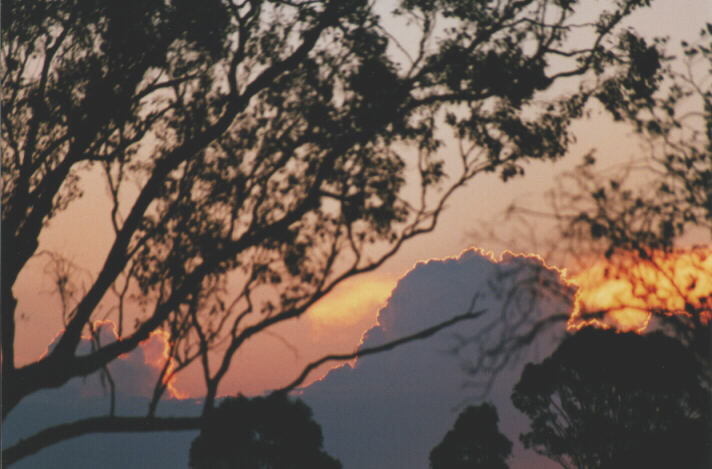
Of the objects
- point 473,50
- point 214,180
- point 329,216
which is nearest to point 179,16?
point 214,180

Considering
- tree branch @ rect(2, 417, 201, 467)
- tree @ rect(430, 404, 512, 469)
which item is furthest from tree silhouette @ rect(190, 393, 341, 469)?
tree branch @ rect(2, 417, 201, 467)

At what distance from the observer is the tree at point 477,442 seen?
4422 cm

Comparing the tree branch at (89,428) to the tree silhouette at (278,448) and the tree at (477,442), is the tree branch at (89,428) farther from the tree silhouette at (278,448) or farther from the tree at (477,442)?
the tree at (477,442)

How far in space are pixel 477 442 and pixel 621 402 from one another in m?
13.8

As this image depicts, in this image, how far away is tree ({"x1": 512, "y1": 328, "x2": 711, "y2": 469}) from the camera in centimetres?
2984

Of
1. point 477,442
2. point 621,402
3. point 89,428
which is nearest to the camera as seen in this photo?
point 89,428

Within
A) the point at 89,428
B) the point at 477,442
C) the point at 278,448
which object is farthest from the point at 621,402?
the point at 89,428

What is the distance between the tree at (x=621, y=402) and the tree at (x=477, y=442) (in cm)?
820

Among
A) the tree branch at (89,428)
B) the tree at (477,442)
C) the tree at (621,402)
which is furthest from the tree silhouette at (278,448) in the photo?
the tree branch at (89,428)

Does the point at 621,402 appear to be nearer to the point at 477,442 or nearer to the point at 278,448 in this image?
the point at 477,442

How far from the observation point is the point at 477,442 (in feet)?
147

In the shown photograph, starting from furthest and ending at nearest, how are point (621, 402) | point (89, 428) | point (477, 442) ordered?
1. point (477, 442)
2. point (621, 402)
3. point (89, 428)

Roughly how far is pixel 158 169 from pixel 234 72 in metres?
2.99

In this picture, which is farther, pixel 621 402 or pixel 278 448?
pixel 278 448
